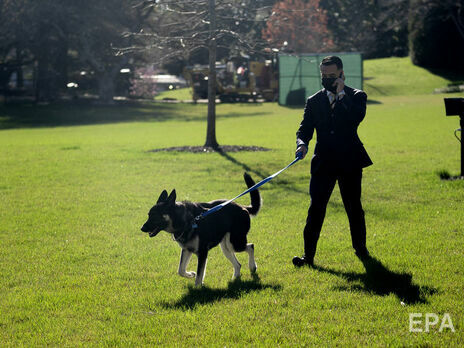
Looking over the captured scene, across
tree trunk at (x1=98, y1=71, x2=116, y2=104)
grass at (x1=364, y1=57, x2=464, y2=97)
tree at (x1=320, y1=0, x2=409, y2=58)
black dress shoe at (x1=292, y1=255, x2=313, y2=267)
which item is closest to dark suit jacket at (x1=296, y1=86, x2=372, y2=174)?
black dress shoe at (x1=292, y1=255, x2=313, y2=267)

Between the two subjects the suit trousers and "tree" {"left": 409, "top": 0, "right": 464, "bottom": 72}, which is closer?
the suit trousers

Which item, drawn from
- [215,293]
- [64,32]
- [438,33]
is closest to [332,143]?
[215,293]

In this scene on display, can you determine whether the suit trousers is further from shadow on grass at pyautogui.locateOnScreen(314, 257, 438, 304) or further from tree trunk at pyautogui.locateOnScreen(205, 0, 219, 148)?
tree trunk at pyautogui.locateOnScreen(205, 0, 219, 148)

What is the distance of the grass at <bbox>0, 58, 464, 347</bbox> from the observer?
17.8ft

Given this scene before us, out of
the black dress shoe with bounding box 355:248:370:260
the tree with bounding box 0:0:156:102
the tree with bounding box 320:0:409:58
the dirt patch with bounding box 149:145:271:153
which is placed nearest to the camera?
the black dress shoe with bounding box 355:248:370:260

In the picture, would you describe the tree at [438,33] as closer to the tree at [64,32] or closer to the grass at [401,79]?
the grass at [401,79]

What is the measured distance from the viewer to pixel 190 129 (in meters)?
29.9

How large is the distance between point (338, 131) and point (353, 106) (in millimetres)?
322

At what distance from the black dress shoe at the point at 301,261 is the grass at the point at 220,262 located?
10 cm

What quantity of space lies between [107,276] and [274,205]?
4.82 metres

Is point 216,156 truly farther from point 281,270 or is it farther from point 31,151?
point 281,270

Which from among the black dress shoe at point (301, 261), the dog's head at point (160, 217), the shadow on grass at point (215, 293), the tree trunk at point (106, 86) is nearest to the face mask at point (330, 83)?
the black dress shoe at point (301, 261)

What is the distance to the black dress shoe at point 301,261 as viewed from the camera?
24.1 feet

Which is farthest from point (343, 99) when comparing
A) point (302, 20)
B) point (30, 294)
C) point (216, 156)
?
point (302, 20)
